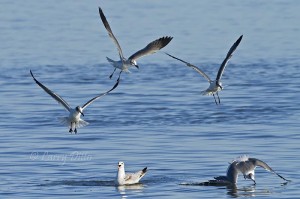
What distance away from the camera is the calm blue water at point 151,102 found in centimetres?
1930

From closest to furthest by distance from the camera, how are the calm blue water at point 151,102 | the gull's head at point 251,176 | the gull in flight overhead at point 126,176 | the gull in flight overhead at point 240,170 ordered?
the gull in flight overhead at point 240,170 < the gull's head at point 251,176 < the gull in flight overhead at point 126,176 < the calm blue water at point 151,102

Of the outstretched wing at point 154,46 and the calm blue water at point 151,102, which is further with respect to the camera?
the outstretched wing at point 154,46

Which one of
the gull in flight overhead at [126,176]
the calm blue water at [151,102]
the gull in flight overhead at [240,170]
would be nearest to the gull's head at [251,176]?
the gull in flight overhead at [240,170]

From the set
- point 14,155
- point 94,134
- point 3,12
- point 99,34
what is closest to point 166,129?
point 94,134

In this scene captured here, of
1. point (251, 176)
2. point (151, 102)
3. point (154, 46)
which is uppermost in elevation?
point (151, 102)

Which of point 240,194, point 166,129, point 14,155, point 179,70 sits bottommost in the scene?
point 240,194

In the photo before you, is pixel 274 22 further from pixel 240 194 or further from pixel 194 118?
pixel 240 194

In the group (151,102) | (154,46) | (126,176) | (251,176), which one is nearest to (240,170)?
(251,176)

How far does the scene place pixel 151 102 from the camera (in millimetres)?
28297

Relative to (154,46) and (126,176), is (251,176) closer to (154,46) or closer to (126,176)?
(126,176)

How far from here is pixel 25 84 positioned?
1250 inches

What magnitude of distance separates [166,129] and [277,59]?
39.4ft

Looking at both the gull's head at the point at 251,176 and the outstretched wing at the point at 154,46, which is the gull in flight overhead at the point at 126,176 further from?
the outstretched wing at the point at 154,46

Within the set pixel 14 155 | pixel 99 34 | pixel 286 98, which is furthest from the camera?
pixel 99 34
